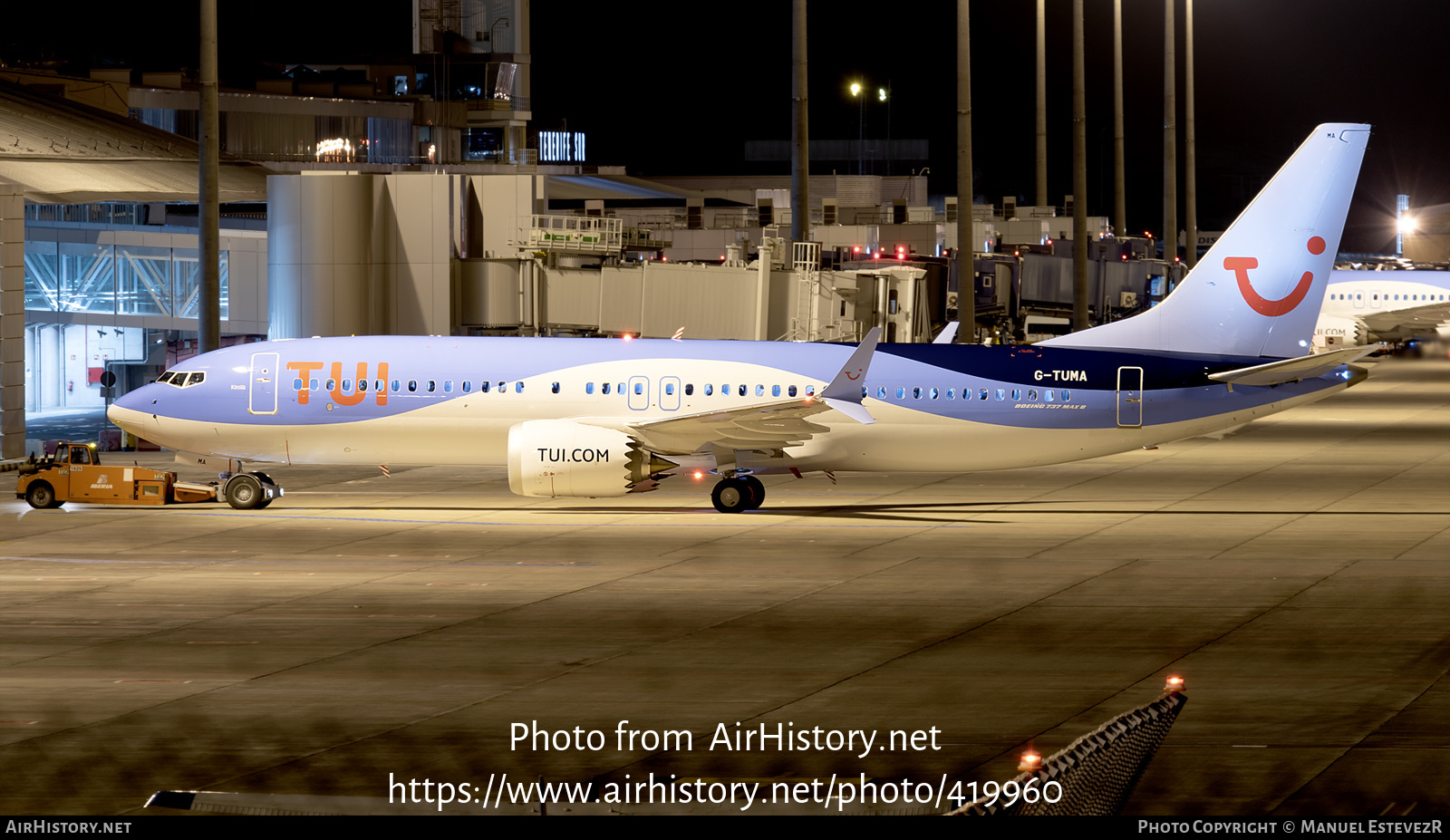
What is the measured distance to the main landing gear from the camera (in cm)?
3638

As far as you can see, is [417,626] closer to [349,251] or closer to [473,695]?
[473,695]

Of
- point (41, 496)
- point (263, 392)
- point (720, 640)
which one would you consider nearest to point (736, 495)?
point (263, 392)

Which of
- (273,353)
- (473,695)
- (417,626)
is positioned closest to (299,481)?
(273,353)

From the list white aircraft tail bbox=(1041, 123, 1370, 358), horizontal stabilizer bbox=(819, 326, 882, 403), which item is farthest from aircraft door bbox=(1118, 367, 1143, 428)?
horizontal stabilizer bbox=(819, 326, 882, 403)

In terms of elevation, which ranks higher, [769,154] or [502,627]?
[769,154]

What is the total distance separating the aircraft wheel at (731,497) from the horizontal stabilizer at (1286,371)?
10611 millimetres

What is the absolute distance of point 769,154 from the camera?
193 m

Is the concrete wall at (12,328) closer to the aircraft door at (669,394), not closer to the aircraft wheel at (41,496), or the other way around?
the aircraft wheel at (41,496)

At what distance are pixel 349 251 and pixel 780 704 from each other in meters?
33.9

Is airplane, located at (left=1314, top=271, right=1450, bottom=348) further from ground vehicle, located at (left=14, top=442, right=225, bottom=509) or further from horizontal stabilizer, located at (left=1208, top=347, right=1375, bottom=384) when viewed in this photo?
ground vehicle, located at (left=14, top=442, right=225, bottom=509)

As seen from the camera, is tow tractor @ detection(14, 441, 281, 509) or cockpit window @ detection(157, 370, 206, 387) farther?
cockpit window @ detection(157, 370, 206, 387)

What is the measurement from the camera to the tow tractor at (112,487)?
36.5 m

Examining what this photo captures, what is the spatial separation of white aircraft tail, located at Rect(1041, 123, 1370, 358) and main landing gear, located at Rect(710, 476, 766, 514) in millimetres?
9798

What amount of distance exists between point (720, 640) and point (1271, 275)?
20.5 meters
